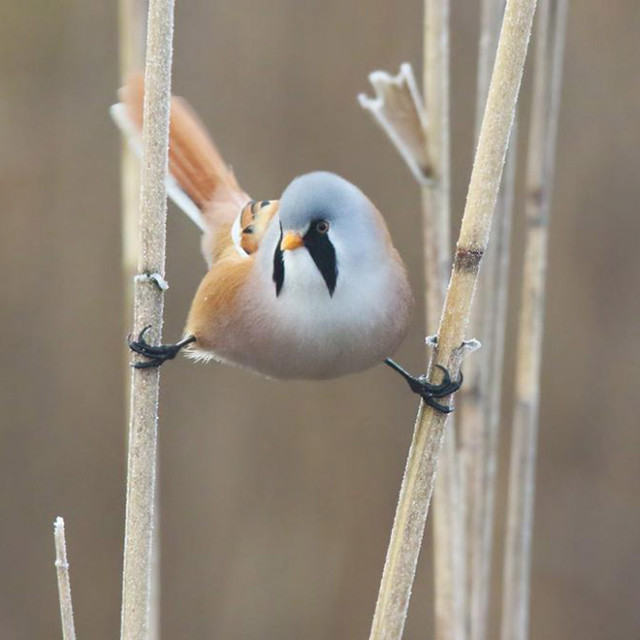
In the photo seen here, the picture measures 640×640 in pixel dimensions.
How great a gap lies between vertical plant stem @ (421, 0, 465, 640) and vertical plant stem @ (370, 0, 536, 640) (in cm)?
30

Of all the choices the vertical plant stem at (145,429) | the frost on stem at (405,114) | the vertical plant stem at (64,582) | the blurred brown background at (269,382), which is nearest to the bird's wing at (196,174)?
the frost on stem at (405,114)

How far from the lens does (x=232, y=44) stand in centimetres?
273

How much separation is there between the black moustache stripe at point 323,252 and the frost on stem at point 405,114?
285mm

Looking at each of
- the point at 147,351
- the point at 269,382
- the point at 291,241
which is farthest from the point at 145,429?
the point at 269,382

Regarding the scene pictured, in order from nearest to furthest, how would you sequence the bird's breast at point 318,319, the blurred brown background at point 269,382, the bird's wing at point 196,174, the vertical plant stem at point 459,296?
the vertical plant stem at point 459,296, the bird's breast at point 318,319, the bird's wing at point 196,174, the blurred brown background at point 269,382

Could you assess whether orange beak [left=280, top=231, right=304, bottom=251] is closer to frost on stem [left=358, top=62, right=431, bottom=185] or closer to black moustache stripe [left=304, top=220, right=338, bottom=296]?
black moustache stripe [left=304, top=220, right=338, bottom=296]

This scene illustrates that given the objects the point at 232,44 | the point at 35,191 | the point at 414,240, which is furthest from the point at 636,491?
the point at 35,191

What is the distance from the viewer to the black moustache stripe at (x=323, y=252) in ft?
3.88

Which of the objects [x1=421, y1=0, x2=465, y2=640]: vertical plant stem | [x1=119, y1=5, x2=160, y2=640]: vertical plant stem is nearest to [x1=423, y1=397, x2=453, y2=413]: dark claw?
[x1=421, y1=0, x2=465, y2=640]: vertical plant stem

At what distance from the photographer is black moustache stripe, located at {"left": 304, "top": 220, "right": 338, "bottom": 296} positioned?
118cm

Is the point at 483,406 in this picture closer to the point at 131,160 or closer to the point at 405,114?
the point at 405,114

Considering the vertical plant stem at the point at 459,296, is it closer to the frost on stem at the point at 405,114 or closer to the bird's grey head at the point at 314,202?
the bird's grey head at the point at 314,202

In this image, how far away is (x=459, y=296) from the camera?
1.09 metres

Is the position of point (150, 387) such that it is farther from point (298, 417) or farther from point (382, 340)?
point (298, 417)
